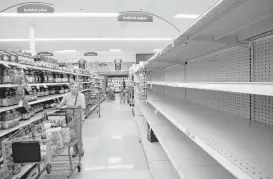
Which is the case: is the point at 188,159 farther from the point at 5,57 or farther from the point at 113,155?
the point at 5,57

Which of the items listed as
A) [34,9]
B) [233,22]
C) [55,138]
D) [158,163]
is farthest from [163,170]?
[34,9]

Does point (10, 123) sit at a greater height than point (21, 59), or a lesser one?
lesser

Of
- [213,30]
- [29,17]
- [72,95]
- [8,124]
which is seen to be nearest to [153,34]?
[29,17]

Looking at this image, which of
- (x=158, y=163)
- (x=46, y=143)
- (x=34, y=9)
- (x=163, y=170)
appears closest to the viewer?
(x=46, y=143)

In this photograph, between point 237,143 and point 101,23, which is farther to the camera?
point 101,23

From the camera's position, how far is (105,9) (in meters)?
6.01

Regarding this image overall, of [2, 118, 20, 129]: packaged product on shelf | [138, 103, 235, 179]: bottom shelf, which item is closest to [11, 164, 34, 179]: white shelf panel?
A: [2, 118, 20, 129]: packaged product on shelf

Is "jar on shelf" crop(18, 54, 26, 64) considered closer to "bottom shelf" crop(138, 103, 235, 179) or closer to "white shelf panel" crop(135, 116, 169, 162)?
"bottom shelf" crop(138, 103, 235, 179)

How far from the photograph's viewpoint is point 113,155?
388cm

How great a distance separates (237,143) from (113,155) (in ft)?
10.2

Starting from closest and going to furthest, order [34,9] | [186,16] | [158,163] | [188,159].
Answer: [188,159] < [158,163] < [34,9] < [186,16]

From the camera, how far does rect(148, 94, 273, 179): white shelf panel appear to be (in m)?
0.87

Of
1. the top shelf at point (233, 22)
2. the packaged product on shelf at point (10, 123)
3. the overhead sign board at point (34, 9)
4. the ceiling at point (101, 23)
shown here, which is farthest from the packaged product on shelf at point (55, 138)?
the ceiling at point (101, 23)

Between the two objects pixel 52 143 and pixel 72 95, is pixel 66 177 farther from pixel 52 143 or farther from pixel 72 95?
pixel 72 95
